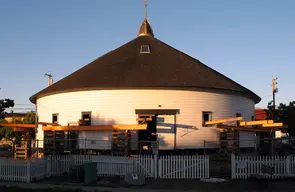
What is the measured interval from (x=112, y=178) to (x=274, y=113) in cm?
3583

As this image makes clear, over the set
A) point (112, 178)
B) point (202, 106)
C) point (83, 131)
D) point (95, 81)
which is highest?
point (95, 81)

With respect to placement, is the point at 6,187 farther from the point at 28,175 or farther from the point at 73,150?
the point at 73,150

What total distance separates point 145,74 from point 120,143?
6.18 m

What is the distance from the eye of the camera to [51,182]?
16781 mm

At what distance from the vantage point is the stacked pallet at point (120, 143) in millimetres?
23250

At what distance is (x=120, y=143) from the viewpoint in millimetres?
23547

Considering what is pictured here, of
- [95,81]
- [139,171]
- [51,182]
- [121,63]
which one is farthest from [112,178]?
[121,63]

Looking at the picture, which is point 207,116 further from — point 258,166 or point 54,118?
point 54,118

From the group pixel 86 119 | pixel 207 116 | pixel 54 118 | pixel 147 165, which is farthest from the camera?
pixel 54 118

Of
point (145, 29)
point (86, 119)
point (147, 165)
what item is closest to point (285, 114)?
point (145, 29)

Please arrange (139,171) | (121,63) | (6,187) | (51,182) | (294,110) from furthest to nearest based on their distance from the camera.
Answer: (294,110) < (121,63) < (139,171) < (51,182) < (6,187)

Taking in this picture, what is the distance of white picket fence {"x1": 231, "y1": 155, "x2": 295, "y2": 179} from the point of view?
1720 cm

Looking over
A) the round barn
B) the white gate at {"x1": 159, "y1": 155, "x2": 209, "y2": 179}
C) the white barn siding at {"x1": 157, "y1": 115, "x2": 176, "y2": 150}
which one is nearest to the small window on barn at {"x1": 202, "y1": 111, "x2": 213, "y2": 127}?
the round barn

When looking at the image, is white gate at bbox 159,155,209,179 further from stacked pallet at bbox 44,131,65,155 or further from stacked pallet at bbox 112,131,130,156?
stacked pallet at bbox 44,131,65,155
